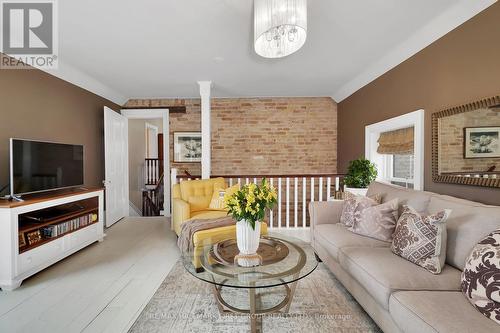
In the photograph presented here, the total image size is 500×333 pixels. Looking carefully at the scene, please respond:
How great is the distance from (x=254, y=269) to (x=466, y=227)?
1442 mm

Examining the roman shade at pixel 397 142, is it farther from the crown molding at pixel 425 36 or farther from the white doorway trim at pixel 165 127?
the white doorway trim at pixel 165 127

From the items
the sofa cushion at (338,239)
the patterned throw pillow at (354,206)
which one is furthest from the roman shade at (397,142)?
the sofa cushion at (338,239)

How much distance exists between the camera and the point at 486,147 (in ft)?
6.44

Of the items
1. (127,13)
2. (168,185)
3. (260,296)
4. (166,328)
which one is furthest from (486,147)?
(168,185)

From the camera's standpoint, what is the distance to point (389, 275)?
149cm

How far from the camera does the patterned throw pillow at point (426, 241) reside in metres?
1.58

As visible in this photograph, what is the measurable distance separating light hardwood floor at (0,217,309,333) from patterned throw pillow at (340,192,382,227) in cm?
197

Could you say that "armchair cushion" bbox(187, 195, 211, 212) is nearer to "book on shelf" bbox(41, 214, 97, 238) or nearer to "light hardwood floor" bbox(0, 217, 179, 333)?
"light hardwood floor" bbox(0, 217, 179, 333)

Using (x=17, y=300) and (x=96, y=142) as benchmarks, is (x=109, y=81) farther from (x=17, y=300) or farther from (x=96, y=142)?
(x=17, y=300)

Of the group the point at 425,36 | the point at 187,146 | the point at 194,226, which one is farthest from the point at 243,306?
the point at 187,146

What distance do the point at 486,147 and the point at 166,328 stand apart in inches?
113

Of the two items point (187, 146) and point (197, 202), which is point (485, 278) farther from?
point (187, 146)

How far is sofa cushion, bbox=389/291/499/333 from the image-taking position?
108 centimetres

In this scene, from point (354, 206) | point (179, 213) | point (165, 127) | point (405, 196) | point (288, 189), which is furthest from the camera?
point (165, 127)
